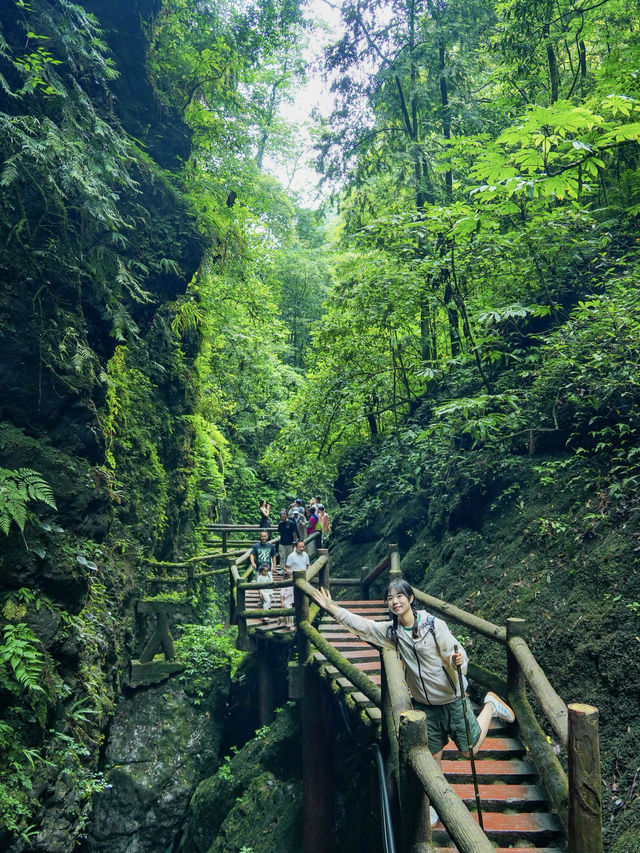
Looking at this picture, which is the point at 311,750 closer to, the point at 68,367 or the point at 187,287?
the point at 68,367

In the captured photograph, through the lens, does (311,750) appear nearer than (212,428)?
Yes

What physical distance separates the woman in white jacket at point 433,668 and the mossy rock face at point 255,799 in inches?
216

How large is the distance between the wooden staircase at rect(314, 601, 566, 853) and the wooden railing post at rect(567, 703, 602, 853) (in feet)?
3.14

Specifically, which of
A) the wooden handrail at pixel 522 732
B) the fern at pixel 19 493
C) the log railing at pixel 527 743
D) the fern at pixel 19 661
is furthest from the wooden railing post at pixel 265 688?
the log railing at pixel 527 743

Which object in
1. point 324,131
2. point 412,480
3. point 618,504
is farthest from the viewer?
point 324,131

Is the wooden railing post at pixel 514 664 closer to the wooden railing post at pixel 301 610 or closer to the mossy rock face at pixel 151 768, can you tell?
the wooden railing post at pixel 301 610

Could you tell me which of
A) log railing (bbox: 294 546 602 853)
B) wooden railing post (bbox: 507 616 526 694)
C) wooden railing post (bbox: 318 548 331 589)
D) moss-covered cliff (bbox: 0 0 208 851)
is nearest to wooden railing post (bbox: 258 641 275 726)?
wooden railing post (bbox: 318 548 331 589)

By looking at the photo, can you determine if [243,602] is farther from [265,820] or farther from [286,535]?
[265,820]

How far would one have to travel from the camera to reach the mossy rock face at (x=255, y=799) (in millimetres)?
8453

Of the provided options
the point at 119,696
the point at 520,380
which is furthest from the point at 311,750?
the point at 520,380

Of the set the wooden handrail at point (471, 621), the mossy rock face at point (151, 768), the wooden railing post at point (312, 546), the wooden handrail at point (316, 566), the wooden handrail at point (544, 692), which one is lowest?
the mossy rock face at point (151, 768)

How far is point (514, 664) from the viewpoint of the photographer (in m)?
4.85

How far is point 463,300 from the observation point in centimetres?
1061

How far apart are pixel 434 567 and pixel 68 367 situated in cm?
683
